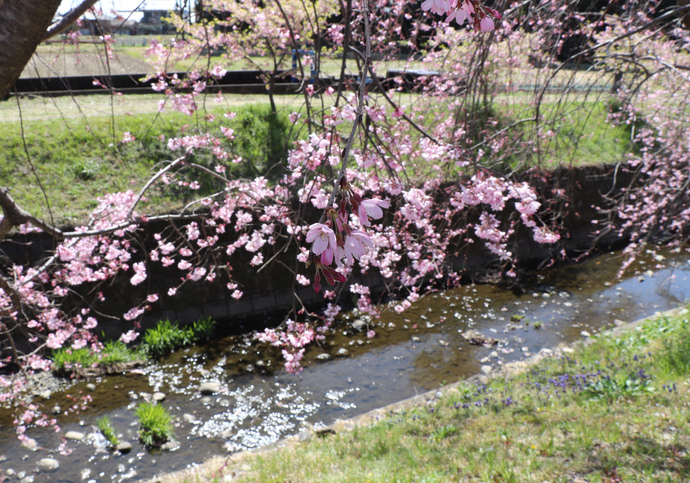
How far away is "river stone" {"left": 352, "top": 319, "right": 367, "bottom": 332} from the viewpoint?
7898mm

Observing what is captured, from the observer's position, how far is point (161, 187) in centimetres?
845

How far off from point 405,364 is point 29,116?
29.4 feet

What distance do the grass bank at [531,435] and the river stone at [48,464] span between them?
1.54m

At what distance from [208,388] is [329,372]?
158 cm

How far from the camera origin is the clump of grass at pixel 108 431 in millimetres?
5204

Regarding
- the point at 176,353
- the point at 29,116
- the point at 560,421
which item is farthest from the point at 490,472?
the point at 29,116

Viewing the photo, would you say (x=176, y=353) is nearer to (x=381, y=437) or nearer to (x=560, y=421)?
(x=381, y=437)

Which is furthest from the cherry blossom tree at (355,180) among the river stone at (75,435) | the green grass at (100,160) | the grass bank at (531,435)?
the grass bank at (531,435)

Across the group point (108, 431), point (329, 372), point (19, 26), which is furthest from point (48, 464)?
point (19, 26)

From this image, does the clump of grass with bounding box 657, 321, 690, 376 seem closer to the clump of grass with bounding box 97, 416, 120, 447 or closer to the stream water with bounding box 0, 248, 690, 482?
the stream water with bounding box 0, 248, 690, 482

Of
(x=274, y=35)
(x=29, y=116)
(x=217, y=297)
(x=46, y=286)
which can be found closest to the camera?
(x=46, y=286)

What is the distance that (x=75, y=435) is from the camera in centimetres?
539

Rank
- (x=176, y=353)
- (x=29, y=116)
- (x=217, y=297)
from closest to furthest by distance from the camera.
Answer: (x=176, y=353)
(x=217, y=297)
(x=29, y=116)

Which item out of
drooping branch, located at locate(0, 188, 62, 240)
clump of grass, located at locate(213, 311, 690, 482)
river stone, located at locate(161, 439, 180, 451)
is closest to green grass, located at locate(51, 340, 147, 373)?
river stone, located at locate(161, 439, 180, 451)
